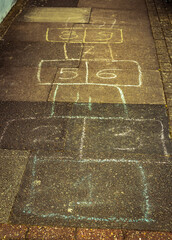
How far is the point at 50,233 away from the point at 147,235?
1033 millimetres

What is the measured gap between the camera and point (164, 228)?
111 inches

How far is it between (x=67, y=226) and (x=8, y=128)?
191 centimetres

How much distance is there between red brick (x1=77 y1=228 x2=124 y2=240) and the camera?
108 inches

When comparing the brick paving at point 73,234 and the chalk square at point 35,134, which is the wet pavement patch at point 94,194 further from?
the chalk square at point 35,134

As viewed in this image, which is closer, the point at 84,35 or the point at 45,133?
the point at 45,133

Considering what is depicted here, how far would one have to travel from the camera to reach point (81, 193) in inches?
125

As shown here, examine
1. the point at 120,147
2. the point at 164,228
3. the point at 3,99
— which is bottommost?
the point at 164,228

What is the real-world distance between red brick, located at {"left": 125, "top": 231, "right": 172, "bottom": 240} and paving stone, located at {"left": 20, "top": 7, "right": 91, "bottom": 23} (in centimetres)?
627

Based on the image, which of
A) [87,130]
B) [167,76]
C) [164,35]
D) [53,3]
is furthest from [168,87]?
[53,3]

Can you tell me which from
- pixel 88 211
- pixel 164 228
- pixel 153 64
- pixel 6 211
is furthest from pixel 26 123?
pixel 153 64

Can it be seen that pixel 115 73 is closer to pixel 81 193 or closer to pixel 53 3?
pixel 81 193

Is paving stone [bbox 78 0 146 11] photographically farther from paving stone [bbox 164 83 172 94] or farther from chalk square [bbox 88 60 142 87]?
paving stone [bbox 164 83 172 94]

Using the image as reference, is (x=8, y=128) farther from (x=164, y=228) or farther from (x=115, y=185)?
(x=164, y=228)

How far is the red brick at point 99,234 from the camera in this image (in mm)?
2740
